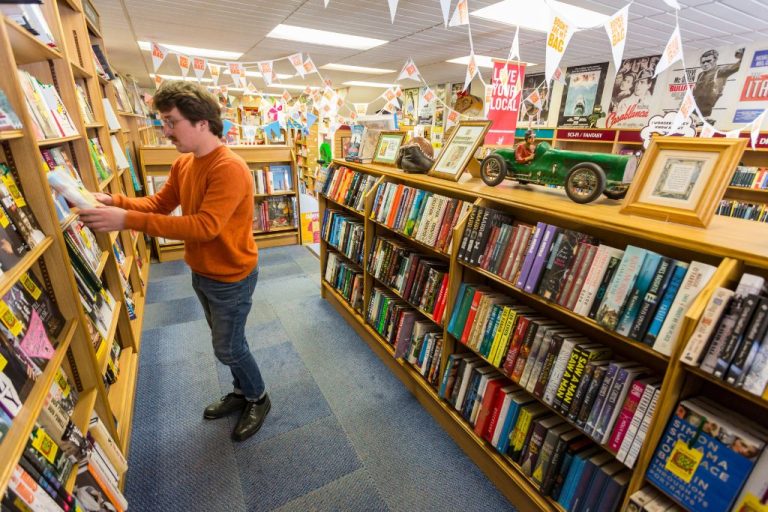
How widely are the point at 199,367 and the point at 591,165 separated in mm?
2448

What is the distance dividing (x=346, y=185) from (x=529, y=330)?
5.78 ft

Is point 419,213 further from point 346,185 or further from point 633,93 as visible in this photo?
point 633,93

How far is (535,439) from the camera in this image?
138 centimetres

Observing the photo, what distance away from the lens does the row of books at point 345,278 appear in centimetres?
269

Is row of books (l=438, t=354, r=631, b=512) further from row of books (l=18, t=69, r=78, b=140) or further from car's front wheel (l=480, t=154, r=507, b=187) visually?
row of books (l=18, t=69, r=78, b=140)

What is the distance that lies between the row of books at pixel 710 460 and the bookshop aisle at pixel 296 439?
80 centimetres

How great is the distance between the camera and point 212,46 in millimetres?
5594

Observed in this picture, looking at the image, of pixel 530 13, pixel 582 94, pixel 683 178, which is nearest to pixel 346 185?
pixel 683 178

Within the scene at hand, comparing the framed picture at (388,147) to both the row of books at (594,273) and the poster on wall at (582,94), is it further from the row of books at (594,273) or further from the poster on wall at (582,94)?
the poster on wall at (582,94)

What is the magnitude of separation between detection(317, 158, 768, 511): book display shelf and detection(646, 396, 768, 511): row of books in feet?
0.09

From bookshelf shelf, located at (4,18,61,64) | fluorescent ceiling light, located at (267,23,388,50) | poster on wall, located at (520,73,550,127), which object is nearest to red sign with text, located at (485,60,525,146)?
bookshelf shelf, located at (4,18,61,64)

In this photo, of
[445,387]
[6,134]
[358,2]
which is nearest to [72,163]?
[6,134]

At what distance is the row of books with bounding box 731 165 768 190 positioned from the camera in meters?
3.74

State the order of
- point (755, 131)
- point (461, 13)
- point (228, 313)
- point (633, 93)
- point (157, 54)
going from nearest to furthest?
point (228, 313)
point (461, 13)
point (755, 131)
point (157, 54)
point (633, 93)
